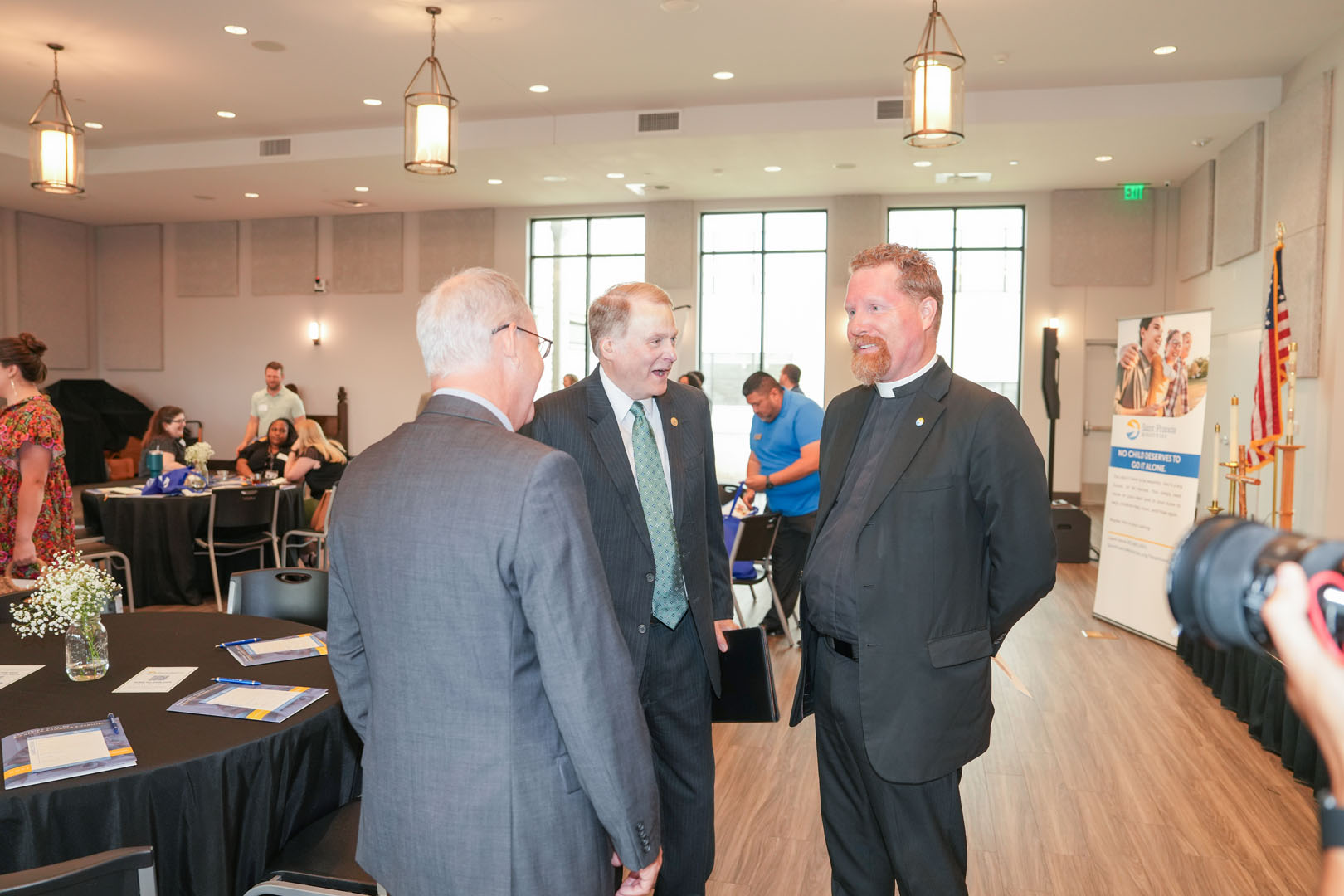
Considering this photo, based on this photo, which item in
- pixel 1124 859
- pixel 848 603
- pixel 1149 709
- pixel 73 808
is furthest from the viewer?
pixel 1149 709

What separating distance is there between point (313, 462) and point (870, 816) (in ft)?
20.5

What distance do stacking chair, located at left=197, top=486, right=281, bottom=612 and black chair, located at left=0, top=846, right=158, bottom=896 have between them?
5575 mm

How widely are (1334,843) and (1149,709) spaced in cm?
468

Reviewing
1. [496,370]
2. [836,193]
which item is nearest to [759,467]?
[496,370]

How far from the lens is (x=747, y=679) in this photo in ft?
8.71

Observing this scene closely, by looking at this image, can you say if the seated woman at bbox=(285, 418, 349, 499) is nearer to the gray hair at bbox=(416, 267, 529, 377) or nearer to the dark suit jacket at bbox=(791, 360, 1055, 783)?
the dark suit jacket at bbox=(791, 360, 1055, 783)

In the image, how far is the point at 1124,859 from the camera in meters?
3.25

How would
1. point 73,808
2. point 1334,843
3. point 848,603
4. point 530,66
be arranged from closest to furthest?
point 1334,843, point 73,808, point 848,603, point 530,66

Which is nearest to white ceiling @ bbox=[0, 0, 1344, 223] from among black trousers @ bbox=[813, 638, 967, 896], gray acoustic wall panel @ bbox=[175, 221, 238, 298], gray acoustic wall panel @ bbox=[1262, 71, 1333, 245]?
gray acoustic wall panel @ bbox=[1262, 71, 1333, 245]

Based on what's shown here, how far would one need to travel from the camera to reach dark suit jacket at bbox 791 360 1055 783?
2.13m

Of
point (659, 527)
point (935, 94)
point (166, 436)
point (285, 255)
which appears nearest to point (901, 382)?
point (659, 527)

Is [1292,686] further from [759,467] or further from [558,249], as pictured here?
[558,249]

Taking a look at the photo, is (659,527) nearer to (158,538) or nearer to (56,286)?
(158,538)

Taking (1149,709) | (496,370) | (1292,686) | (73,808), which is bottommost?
(1149,709)
